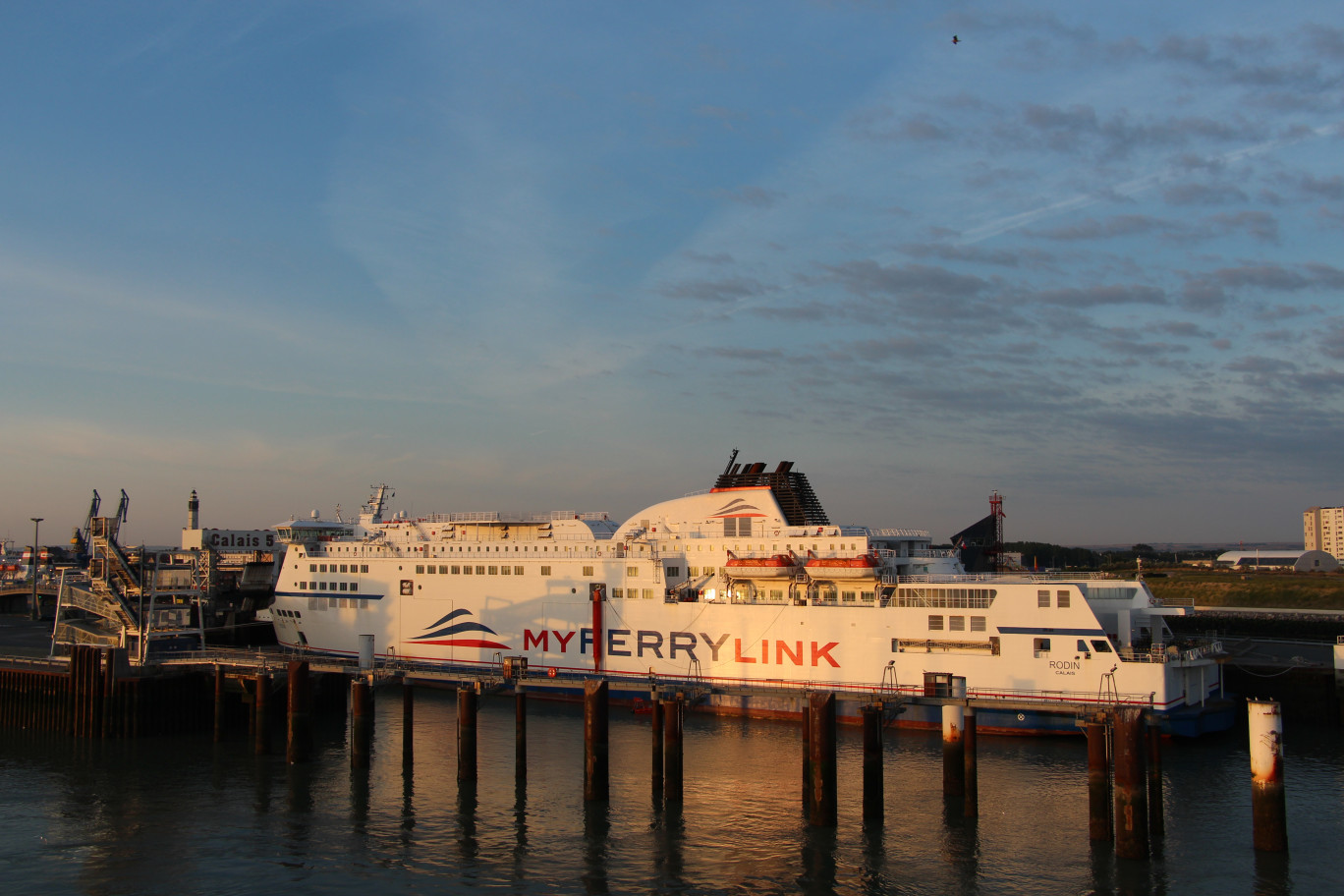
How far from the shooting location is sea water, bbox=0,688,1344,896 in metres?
19.2

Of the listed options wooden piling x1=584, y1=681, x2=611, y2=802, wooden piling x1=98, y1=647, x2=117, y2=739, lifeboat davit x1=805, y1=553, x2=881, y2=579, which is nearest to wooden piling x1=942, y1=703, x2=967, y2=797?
wooden piling x1=584, y1=681, x2=611, y2=802

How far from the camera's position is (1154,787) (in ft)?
70.2

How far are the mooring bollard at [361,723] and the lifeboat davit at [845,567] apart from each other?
51.7 ft

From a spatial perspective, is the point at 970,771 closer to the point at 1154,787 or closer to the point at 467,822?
the point at 1154,787

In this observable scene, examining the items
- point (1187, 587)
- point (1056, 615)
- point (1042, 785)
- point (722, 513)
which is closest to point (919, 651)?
point (1056, 615)

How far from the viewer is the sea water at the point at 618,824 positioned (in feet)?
62.8

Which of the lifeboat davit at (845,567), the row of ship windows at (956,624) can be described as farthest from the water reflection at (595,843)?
the row of ship windows at (956,624)

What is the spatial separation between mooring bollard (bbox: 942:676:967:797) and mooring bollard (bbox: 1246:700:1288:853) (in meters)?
6.08

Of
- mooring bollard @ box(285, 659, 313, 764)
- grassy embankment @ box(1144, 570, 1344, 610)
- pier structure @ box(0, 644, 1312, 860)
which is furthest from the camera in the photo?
grassy embankment @ box(1144, 570, 1344, 610)

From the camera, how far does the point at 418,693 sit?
1624 inches

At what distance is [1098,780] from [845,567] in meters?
14.4

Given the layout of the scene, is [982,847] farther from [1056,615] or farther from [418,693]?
[418,693]

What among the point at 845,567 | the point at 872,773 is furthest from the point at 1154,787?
the point at 845,567

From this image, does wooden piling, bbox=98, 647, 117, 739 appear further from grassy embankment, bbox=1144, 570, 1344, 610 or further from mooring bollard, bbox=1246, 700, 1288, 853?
grassy embankment, bbox=1144, 570, 1344, 610
